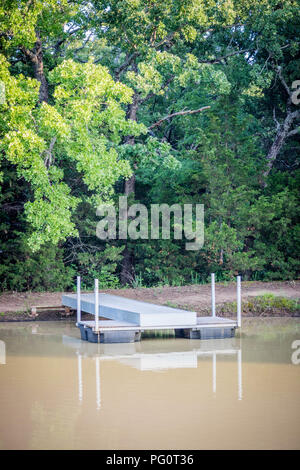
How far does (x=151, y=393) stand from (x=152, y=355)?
10.1 ft

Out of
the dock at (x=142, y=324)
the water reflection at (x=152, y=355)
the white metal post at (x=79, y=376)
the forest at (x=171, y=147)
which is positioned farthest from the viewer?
the forest at (x=171, y=147)

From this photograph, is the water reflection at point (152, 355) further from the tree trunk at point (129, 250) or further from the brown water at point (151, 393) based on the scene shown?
the tree trunk at point (129, 250)

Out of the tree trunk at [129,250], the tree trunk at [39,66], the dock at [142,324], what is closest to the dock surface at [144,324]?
the dock at [142,324]

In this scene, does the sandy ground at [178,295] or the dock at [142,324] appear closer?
the dock at [142,324]

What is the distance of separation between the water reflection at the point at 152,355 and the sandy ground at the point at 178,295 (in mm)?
3516

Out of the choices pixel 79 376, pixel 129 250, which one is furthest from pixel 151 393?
pixel 129 250

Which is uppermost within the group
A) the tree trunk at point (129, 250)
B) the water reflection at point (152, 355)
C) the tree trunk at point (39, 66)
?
the tree trunk at point (39, 66)

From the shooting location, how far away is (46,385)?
9.92 metres

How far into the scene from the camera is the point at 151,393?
9.41 m

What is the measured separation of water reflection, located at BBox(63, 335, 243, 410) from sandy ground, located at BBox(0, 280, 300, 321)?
3.52m

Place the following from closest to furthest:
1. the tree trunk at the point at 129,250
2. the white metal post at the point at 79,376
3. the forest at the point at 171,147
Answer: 1. the white metal post at the point at 79,376
2. the forest at the point at 171,147
3. the tree trunk at the point at 129,250

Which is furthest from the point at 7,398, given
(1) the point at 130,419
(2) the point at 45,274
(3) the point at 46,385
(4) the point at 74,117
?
(2) the point at 45,274

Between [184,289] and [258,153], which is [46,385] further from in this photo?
[258,153]

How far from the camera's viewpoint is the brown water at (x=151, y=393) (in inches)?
287
